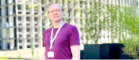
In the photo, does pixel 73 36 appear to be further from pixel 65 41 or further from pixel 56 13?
pixel 56 13

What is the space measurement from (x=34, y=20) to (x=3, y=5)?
2.31 metres

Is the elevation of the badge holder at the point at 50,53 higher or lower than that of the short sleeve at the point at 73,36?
lower

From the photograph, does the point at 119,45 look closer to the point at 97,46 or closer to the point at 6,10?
the point at 97,46

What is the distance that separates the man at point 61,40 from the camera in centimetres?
121

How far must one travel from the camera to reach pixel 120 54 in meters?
6.22

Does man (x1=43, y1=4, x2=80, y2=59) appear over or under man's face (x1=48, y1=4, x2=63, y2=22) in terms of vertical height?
under

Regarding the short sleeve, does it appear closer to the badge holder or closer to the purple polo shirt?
the purple polo shirt

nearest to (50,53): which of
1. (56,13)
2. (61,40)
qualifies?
(61,40)

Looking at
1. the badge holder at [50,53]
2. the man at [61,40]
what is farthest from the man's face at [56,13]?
the badge holder at [50,53]

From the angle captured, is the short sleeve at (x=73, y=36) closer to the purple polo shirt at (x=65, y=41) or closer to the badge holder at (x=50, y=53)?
the purple polo shirt at (x=65, y=41)

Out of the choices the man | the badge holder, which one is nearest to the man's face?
the man

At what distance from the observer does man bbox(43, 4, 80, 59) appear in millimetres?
1210

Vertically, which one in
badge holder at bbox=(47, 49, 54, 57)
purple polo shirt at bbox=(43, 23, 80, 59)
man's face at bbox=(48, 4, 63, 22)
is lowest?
badge holder at bbox=(47, 49, 54, 57)

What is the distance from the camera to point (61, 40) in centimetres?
121
